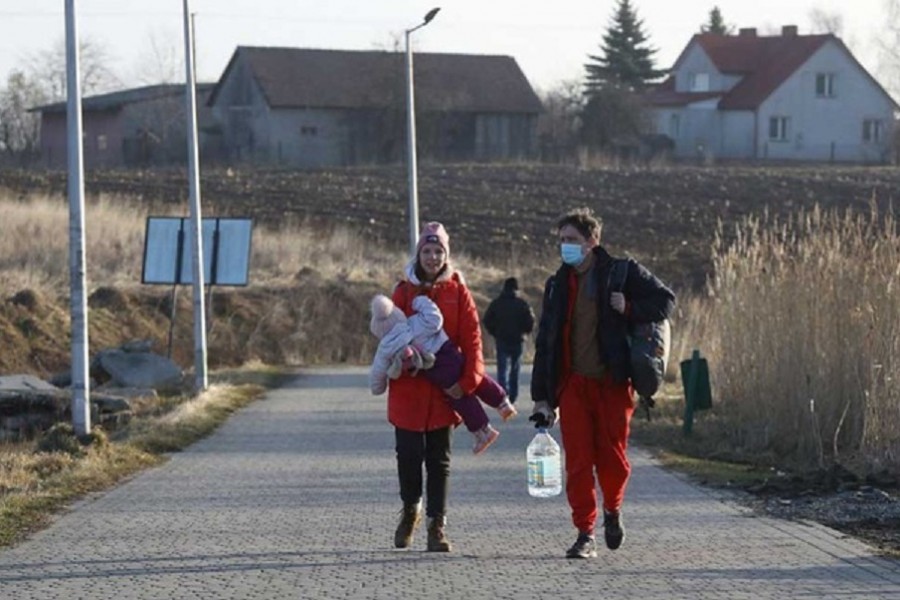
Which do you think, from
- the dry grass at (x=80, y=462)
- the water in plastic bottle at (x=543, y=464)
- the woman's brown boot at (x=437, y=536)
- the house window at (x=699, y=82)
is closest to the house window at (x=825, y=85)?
the house window at (x=699, y=82)

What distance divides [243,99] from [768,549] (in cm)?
7225

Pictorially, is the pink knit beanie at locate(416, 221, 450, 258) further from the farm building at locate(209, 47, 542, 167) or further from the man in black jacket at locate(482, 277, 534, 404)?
the farm building at locate(209, 47, 542, 167)

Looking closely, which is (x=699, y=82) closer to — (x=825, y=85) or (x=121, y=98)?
(x=825, y=85)

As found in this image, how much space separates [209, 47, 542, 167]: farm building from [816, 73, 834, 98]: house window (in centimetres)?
1502

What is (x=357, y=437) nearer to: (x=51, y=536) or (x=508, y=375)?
(x=508, y=375)

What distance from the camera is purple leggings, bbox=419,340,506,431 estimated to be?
10.8 metres

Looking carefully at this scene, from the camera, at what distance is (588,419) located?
34.8 ft

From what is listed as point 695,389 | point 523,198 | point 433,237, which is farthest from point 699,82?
point 433,237

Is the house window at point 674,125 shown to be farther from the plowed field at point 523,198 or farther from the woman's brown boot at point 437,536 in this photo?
the woman's brown boot at point 437,536

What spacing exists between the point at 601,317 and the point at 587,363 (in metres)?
0.28

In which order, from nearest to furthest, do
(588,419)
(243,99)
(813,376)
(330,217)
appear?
(588,419)
(813,376)
(330,217)
(243,99)

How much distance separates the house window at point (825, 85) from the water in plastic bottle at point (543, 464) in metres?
80.1

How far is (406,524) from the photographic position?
1102 cm

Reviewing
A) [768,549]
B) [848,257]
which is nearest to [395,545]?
[768,549]
